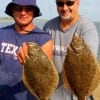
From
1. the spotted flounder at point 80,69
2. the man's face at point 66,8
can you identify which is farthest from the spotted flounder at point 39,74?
the man's face at point 66,8

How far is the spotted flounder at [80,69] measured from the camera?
4613 millimetres

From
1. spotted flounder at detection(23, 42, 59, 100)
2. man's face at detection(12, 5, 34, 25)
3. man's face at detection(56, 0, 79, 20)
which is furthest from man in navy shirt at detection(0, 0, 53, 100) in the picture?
spotted flounder at detection(23, 42, 59, 100)

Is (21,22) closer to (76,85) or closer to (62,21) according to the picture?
(62,21)

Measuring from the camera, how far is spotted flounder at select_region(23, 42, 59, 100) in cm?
465

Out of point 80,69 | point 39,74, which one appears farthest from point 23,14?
point 80,69

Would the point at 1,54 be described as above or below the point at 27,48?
below

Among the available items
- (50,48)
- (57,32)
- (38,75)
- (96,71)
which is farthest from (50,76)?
(57,32)

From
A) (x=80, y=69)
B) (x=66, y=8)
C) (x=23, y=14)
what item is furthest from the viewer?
(x=66, y=8)

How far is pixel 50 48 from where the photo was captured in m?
5.60

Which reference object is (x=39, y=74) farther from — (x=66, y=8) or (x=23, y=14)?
(x=66, y=8)

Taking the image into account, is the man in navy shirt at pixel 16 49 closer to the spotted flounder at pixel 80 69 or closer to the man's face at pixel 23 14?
the man's face at pixel 23 14

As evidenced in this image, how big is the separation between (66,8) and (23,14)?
1.83 feet

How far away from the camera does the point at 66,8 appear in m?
5.71

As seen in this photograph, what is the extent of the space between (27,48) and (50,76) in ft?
1.30
